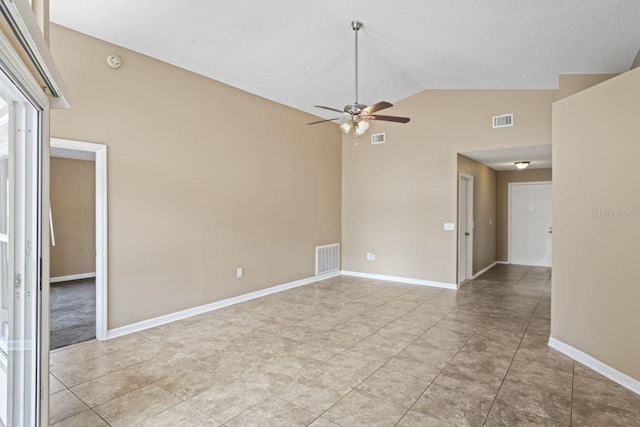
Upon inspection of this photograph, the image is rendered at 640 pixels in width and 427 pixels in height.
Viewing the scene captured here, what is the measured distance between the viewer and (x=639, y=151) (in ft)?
8.95

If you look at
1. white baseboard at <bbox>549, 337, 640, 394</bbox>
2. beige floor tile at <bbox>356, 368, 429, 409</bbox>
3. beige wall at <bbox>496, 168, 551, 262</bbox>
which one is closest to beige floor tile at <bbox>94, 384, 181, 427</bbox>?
beige floor tile at <bbox>356, 368, 429, 409</bbox>

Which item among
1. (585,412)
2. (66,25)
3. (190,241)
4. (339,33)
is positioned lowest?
(585,412)

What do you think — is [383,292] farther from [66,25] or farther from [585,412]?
[66,25]

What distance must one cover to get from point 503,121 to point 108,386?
20.3 feet

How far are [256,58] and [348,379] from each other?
392cm

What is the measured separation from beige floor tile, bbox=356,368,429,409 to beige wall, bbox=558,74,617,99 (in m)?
4.03

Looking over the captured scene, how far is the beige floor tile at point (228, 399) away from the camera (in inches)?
94.7

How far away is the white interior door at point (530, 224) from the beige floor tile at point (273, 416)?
825 centimetres

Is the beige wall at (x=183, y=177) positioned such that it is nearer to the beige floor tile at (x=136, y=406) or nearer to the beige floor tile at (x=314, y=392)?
the beige floor tile at (x=136, y=406)

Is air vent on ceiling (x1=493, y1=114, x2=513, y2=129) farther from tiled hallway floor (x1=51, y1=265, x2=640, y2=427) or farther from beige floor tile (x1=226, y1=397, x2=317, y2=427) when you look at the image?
beige floor tile (x1=226, y1=397, x2=317, y2=427)

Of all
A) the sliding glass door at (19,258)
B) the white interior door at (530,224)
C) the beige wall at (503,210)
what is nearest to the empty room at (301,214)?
the sliding glass door at (19,258)

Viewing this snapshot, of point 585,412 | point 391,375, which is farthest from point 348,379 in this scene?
point 585,412

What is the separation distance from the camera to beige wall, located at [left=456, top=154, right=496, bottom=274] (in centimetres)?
709

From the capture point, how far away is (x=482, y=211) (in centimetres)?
776
